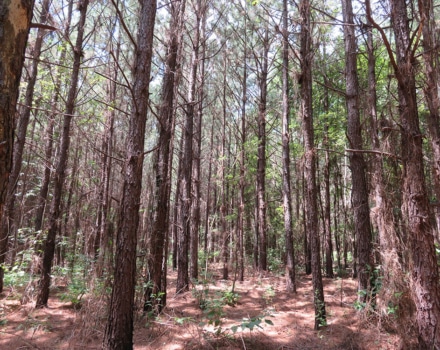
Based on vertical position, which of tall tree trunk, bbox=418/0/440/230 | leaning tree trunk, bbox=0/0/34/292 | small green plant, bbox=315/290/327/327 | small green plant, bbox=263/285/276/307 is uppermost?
tall tree trunk, bbox=418/0/440/230

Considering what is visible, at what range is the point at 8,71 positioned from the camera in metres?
1.56

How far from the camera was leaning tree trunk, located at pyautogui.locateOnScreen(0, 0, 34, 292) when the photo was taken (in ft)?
5.03

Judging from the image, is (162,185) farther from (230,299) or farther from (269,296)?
(269,296)

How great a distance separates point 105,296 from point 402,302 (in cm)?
425

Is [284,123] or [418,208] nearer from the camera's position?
[418,208]

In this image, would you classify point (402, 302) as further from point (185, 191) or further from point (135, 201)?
point (185, 191)

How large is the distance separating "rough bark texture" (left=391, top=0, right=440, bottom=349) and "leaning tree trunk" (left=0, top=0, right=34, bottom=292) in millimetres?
3839

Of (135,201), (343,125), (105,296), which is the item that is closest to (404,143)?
(135,201)

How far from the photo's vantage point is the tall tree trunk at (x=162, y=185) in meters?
5.95

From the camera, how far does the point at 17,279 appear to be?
7.80 m

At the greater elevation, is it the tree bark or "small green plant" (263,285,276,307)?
the tree bark

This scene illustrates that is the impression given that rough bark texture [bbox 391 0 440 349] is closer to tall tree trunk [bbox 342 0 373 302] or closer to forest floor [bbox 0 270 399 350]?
forest floor [bbox 0 270 399 350]

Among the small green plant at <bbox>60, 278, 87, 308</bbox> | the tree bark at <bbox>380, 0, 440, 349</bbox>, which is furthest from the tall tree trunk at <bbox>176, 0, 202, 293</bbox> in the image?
the tree bark at <bbox>380, 0, 440, 349</bbox>

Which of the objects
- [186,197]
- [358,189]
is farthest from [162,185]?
[358,189]
